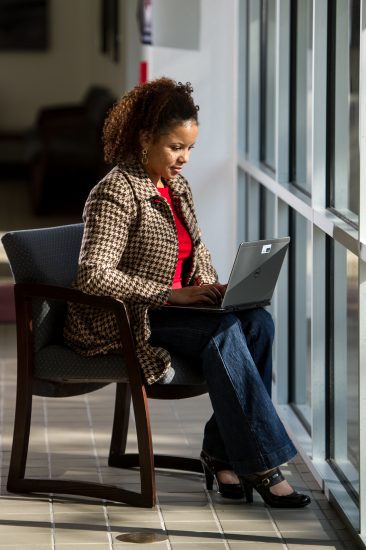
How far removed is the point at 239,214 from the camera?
6.14 m

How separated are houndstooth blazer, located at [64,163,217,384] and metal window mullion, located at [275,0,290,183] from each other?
0.98 m

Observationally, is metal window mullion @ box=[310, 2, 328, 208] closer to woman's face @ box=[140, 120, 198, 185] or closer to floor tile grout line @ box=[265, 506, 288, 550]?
woman's face @ box=[140, 120, 198, 185]

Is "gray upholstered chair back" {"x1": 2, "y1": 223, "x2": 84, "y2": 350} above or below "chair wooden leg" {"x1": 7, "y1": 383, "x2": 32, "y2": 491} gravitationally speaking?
above

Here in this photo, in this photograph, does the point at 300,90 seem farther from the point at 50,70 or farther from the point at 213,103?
the point at 50,70

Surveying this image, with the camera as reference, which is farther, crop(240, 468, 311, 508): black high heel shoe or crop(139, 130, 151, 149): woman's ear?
crop(139, 130, 151, 149): woman's ear

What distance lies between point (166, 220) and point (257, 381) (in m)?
0.61

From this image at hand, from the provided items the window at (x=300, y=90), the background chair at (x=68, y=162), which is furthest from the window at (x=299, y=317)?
the background chair at (x=68, y=162)

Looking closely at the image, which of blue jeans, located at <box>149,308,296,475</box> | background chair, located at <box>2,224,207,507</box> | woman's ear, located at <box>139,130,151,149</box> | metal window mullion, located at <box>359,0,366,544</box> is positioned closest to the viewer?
metal window mullion, located at <box>359,0,366,544</box>

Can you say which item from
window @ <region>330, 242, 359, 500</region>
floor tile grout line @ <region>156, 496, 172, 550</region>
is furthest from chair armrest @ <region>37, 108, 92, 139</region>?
floor tile grout line @ <region>156, 496, 172, 550</region>

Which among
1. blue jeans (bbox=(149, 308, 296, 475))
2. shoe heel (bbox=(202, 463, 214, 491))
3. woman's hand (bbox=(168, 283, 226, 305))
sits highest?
woman's hand (bbox=(168, 283, 226, 305))

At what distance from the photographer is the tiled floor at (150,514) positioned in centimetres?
372

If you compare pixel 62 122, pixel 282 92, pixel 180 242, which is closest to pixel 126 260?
pixel 180 242

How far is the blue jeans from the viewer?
3.84 meters

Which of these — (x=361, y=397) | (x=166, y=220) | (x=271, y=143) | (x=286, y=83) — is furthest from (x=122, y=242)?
(x=271, y=143)
